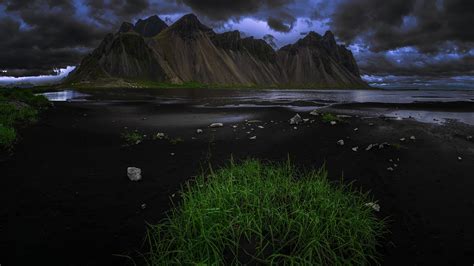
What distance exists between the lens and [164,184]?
29.8 ft

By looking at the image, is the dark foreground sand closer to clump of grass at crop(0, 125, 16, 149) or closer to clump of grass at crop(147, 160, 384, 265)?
clump of grass at crop(0, 125, 16, 149)

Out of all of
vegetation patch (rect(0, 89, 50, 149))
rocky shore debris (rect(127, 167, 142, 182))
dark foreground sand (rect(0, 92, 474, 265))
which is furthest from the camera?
vegetation patch (rect(0, 89, 50, 149))

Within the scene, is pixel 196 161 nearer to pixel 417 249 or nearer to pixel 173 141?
pixel 173 141

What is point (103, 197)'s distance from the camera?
8.14 meters

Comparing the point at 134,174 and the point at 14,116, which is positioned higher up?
the point at 14,116

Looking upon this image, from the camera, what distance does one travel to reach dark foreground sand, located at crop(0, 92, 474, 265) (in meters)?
5.84

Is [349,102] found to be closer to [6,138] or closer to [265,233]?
[6,138]

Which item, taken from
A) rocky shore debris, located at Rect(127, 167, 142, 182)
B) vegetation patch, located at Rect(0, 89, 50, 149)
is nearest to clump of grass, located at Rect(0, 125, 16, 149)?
vegetation patch, located at Rect(0, 89, 50, 149)

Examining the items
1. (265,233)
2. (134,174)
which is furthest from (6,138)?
(265,233)

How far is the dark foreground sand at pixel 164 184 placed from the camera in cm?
584

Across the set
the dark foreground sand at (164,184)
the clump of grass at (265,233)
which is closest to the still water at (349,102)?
the dark foreground sand at (164,184)

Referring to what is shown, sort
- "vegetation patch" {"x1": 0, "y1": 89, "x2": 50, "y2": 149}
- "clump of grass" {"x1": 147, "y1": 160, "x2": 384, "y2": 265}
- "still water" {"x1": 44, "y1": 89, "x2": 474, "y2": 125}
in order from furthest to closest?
"still water" {"x1": 44, "y1": 89, "x2": 474, "y2": 125} < "vegetation patch" {"x1": 0, "y1": 89, "x2": 50, "y2": 149} < "clump of grass" {"x1": 147, "y1": 160, "x2": 384, "y2": 265}

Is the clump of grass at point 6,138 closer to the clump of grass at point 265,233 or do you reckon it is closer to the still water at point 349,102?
the clump of grass at point 265,233

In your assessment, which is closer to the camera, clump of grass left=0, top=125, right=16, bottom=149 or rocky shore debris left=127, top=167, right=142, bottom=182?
rocky shore debris left=127, top=167, right=142, bottom=182
